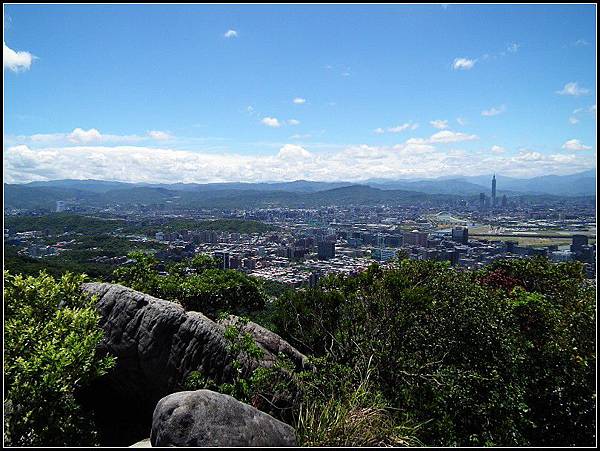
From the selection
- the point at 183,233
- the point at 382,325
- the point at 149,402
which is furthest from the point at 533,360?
the point at 183,233

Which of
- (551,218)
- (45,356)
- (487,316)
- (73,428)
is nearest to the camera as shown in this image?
(45,356)

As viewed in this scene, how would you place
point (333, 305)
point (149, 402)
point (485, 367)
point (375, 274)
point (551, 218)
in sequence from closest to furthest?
1. point (485, 367)
2. point (149, 402)
3. point (333, 305)
4. point (375, 274)
5. point (551, 218)

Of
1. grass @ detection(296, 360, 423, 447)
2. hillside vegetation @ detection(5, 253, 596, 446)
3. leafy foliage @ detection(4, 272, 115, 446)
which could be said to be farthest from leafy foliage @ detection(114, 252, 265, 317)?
grass @ detection(296, 360, 423, 447)

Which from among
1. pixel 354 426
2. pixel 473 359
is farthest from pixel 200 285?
pixel 473 359

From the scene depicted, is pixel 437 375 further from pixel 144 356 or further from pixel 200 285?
pixel 200 285

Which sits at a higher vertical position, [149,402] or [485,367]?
[485,367]

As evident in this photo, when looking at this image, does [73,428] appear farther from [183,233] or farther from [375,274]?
[183,233]

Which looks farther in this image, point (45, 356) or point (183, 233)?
point (183, 233)
